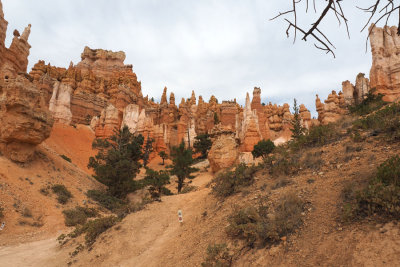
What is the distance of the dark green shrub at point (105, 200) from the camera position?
652 inches

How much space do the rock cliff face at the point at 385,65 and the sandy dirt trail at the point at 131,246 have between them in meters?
39.1

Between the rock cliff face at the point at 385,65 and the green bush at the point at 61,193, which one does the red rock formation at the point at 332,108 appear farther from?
the green bush at the point at 61,193

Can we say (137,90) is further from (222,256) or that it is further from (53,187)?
(222,256)

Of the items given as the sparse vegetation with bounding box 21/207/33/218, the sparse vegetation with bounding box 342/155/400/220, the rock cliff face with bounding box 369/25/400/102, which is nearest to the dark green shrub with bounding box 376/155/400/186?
the sparse vegetation with bounding box 342/155/400/220

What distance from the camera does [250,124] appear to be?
28.6 meters

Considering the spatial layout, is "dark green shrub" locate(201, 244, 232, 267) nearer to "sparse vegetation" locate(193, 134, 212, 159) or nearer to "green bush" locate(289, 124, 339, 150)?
"green bush" locate(289, 124, 339, 150)

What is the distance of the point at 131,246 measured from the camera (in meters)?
6.57

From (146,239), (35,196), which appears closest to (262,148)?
(146,239)

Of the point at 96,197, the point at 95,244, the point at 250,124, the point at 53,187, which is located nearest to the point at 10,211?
the point at 53,187

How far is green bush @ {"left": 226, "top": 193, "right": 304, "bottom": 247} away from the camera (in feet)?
13.1

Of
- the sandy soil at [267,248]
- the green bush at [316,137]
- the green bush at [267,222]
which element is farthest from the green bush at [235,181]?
the green bush at [267,222]

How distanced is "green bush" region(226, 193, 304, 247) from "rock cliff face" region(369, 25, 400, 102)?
3904cm

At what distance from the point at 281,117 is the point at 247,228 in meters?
45.2

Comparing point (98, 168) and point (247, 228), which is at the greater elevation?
point (98, 168)
